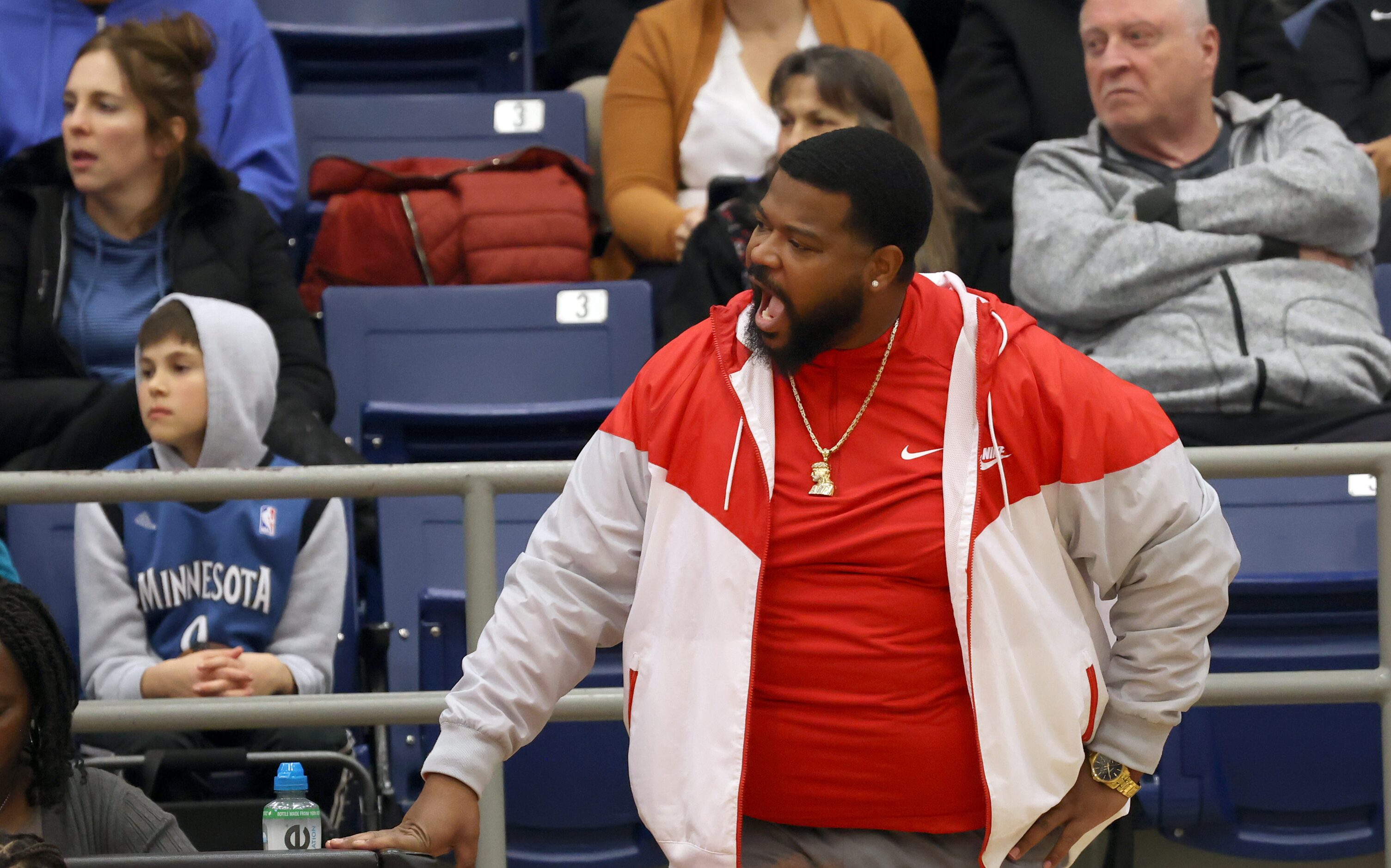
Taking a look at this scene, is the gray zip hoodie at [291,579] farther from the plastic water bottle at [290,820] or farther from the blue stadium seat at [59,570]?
the plastic water bottle at [290,820]

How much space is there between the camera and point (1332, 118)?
4637 mm

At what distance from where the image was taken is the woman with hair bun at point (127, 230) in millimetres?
3660

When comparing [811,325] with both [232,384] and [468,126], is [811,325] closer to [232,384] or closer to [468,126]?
[232,384]

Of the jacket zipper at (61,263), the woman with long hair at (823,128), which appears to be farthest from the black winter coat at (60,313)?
the woman with long hair at (823,128)

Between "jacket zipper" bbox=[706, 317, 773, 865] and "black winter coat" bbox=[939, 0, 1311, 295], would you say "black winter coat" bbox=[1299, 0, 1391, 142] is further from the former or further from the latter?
"jacket zipper" bbox=[706, 317, 773, 865]

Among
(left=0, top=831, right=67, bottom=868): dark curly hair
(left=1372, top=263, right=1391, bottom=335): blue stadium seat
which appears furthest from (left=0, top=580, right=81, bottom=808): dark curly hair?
(left=1372, top=263, right=1391, bottom=335): blue stadium seat

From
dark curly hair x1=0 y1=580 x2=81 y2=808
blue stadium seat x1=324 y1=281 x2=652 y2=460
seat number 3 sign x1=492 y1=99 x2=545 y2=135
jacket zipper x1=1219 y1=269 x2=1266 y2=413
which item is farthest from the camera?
seat number 3 sign x1=492 y1=99 x2=545 y2=135

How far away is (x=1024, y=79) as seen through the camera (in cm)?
427

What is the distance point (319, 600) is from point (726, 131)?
75.2 inches

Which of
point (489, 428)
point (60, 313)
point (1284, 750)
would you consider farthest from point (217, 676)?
point (1284, 750)

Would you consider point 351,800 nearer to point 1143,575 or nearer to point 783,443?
point 783,443

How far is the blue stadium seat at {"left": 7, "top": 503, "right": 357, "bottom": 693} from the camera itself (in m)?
3.08

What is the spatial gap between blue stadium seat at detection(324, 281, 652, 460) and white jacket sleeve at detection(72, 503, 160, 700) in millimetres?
819

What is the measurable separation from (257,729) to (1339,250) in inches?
94.4
